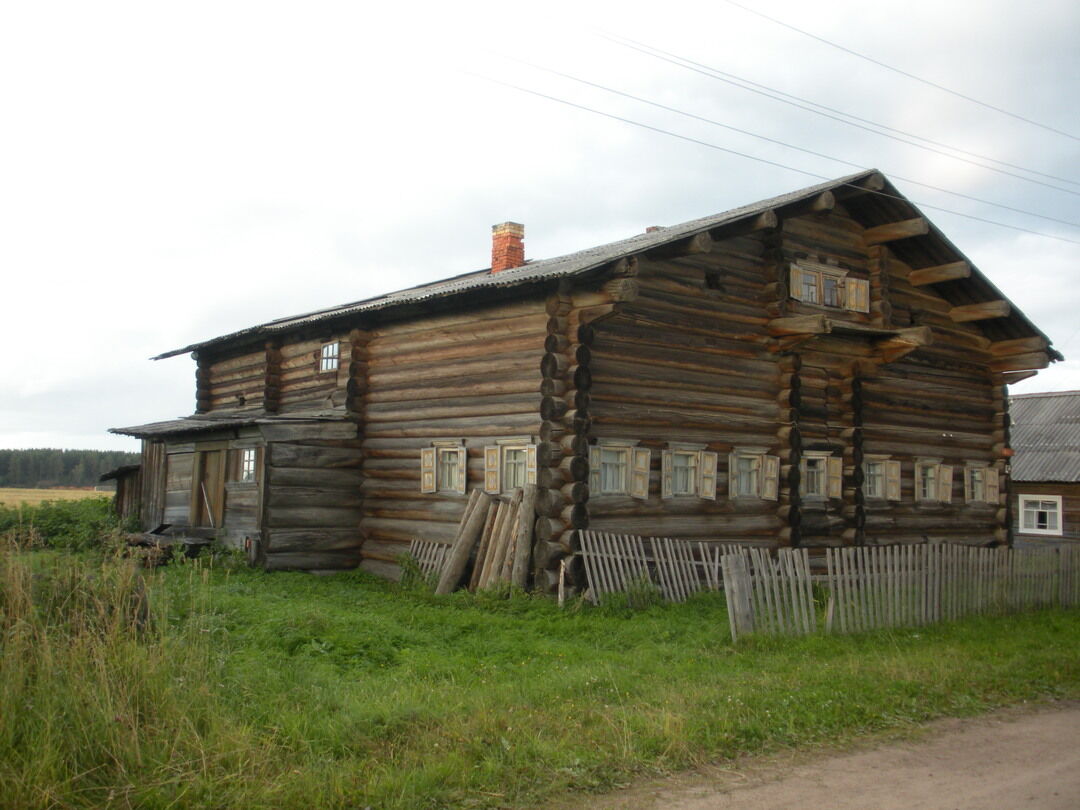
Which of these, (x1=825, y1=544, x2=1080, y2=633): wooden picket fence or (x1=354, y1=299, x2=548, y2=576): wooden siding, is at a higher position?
(x1=354, y1=299, x2=548, y2=576): wooden siding

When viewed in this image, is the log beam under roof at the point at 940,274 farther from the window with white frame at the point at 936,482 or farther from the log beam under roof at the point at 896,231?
the window with white frame at the point at 936,482

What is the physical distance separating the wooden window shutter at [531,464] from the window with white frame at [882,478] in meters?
8.93

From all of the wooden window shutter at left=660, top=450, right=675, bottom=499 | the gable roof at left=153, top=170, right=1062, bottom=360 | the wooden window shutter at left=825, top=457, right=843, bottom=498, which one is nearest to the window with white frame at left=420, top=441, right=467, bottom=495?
the gable roof at left=153, top=170, right=1062, bottom=360

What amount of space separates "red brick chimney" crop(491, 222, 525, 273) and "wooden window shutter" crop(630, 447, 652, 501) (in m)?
8.08

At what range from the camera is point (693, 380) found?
17.3 m

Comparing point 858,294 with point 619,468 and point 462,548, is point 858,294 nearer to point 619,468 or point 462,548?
point 619,468

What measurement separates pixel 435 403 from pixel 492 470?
2.35 m

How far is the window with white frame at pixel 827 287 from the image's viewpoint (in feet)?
62.7

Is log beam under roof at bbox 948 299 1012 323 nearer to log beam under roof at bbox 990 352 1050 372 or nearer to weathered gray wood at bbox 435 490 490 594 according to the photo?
log beam under roof at bbox 990 352 1050 372

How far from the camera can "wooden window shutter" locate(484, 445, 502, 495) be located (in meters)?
16.3

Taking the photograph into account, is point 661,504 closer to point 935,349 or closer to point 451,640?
point 451,640

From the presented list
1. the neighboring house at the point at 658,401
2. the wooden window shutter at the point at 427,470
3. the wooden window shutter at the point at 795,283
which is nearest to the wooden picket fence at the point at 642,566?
the neighboring house at the point at 658,401

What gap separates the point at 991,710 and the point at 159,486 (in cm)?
1965

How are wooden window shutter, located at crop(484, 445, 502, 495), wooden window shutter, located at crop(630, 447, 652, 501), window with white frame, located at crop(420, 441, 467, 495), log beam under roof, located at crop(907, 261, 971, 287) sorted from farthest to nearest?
log beam under roof, located at crop(907, 261, 971, 287), window with white frame, located at crop(420, 441, 467, 495), wooden window shutter, located at crop(484, 445, 502, 495), wooden window shutter, located at crop(630, 447, 652, 501)
